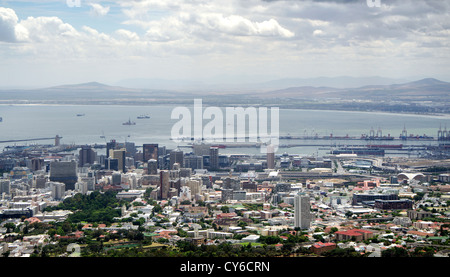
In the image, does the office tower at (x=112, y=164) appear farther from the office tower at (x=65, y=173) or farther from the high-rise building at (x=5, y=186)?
the high-rise building at (x=5, y=186)

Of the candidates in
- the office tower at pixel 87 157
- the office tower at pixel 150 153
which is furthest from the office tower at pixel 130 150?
the office tower at pixel 87 157

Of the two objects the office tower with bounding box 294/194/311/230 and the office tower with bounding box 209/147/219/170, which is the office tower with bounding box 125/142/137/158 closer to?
the office tower with bounding box 209/147/219/170

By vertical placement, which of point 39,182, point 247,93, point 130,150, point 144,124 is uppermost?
point 247,93

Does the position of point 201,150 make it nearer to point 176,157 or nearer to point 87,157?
point 176,157

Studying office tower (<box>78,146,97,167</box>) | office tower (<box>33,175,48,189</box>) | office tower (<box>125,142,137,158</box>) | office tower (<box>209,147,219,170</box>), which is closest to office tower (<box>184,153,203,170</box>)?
office tower (<box>209,147,219,170</box>)

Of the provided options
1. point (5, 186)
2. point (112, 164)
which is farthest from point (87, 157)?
point (5, 186)
